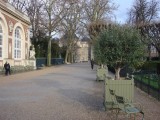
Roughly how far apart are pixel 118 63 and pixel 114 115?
2.26 meters

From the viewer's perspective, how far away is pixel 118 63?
39.0ft

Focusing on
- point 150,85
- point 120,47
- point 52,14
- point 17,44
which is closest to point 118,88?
point 120,47

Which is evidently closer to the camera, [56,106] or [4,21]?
[56,106]

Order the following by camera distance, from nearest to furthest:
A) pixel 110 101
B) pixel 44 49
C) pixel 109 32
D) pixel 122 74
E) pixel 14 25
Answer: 1. pixel 110 101
2. pixel 109 32
3. pixel 122 74
4. pixel 14 25
5. pixel 44 49

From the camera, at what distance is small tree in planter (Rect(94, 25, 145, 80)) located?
11461mm

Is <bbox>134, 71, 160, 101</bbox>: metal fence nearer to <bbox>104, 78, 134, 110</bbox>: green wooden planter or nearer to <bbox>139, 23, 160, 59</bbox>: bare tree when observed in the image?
<bbox>104, 78, 134, 110</bbox>: green wooden planter

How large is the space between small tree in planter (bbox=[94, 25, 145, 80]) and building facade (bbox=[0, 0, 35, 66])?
26.4 meters

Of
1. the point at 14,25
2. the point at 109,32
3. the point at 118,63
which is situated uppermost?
the point at 14,25

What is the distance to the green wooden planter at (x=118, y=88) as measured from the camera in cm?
1095

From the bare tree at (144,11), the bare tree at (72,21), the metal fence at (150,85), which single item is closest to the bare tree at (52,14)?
the bare tree at (72,21)

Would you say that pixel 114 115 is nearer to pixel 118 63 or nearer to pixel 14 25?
pixel 118 63

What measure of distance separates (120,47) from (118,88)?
1.42 meters

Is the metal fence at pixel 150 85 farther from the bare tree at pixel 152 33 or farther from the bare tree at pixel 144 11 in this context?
the bare tree at pixel 144 11

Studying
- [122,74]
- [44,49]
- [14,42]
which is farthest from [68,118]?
[44,49]
